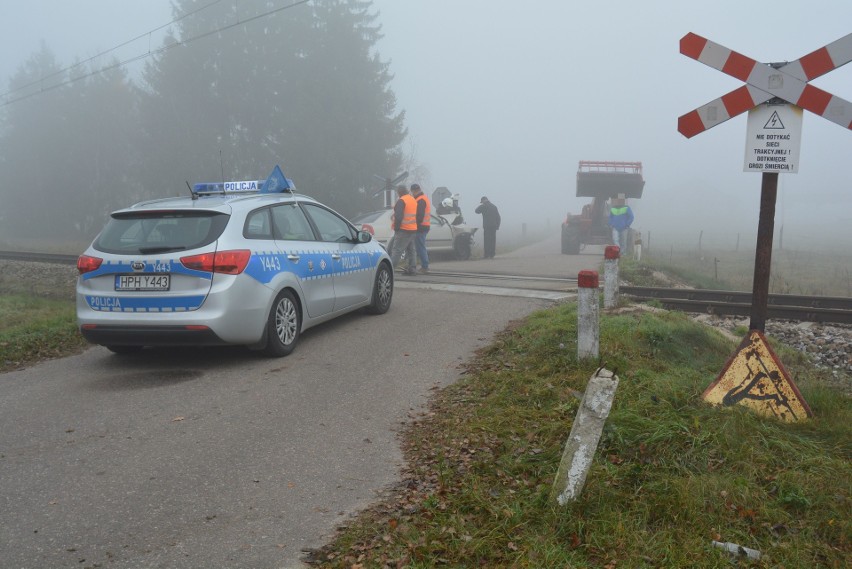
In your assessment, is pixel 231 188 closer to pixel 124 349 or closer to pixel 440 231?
pixel 124 349

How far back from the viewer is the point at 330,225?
28.6ft

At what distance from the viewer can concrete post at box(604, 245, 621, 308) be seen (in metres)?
8.90

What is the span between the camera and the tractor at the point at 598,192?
92.5ft

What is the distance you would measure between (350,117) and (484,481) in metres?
35.4

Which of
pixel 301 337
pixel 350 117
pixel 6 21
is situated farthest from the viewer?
pixel 6 21

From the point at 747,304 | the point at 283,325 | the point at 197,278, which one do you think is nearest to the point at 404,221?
the point at 747,304

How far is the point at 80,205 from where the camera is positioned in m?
47.2

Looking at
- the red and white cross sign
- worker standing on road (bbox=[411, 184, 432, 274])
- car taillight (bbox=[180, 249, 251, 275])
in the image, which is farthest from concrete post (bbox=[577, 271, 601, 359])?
worker standing on road (bbox=[411, 184, 432, 274])

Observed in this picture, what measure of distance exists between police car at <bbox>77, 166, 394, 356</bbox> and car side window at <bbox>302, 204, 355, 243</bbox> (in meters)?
0.66

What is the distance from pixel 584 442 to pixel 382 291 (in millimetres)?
6119

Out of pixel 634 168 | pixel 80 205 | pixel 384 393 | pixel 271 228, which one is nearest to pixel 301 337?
pixel 271 228

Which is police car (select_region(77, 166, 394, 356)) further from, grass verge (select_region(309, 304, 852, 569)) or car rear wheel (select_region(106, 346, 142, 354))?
grass verge (select_region(309, 304, 852, 569))

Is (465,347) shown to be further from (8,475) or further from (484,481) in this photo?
(8,475)

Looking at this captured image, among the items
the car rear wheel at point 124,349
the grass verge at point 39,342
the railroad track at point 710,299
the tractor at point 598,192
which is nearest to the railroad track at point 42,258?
the railroad track at point 710,299
